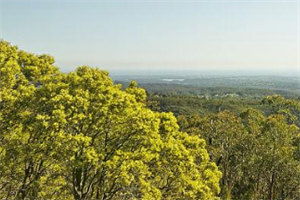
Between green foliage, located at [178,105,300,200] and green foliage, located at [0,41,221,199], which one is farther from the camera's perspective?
green foliage, located at [178,105,300,200]

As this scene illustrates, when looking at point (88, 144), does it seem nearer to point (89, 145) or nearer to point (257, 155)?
point (89, 145)

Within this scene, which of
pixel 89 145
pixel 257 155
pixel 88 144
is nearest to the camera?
pixel 88 144

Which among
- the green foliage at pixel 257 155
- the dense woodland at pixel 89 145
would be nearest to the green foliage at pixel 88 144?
the dense woodland at pixel 89 145

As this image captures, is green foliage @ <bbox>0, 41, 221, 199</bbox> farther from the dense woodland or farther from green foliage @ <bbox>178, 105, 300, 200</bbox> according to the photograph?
green foliage @ <bbox>178, 105, 300, 200</bbox>

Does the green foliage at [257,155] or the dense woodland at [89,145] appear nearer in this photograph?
the dense woodland at [89,145]

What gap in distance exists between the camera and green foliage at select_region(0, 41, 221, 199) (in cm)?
1273

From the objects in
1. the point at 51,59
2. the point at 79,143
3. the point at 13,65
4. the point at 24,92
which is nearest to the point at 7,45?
the point at 51,59

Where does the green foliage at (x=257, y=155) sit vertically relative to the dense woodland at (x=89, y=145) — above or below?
below

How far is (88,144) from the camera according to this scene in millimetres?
13055

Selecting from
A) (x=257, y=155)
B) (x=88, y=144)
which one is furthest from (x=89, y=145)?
(x=257, y=155)

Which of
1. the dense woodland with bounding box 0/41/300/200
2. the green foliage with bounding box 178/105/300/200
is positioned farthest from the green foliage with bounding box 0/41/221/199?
the green foliage with bounding box 178/105/300/200

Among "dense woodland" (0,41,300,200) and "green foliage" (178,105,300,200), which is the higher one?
"dense woodland" (0,41,300,200)

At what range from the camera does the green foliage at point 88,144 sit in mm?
12727

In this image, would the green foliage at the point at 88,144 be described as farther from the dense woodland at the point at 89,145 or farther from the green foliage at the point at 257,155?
the green foliage at the point at 257,155
